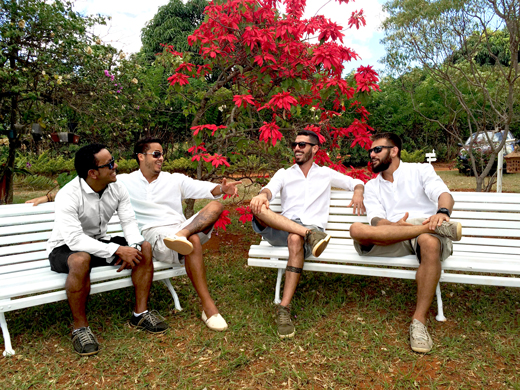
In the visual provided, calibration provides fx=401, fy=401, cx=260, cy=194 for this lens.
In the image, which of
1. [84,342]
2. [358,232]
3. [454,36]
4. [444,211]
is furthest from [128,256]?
[454,36]

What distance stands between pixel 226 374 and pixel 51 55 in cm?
429

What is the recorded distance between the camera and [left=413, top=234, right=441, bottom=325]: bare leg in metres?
2.90

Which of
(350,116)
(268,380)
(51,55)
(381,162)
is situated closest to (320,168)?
(381,162)

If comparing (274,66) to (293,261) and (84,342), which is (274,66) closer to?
(293,261)

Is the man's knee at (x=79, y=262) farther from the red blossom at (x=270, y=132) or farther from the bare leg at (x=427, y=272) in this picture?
the bare leg at (x=427, y=272)

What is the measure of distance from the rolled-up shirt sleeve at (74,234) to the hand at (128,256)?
50 millimetres

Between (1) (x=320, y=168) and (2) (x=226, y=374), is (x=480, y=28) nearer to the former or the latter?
(1) (x=320, y=168)

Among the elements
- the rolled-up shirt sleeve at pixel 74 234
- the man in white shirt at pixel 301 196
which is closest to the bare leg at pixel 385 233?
the man in white shirt at pixel 301 196

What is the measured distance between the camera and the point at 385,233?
9.95 ft

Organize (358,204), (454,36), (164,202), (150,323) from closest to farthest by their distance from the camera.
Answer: (150,323)
(164,202)
(358,204)
(454,36)

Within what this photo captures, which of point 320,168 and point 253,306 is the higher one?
point 320,168

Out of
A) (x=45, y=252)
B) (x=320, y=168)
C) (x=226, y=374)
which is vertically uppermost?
(x=320, y=168)

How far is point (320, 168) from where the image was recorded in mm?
3818

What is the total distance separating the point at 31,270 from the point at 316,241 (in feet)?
7.50
